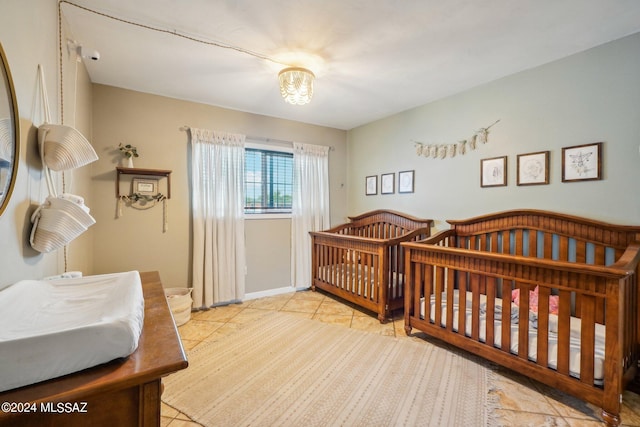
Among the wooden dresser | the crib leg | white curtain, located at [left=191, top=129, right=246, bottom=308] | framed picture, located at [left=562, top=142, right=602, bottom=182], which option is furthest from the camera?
white curtain, located at [left=191, top=129, right=246, bottom=308]

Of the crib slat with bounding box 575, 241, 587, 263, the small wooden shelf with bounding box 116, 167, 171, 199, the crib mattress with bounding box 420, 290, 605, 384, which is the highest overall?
the small wooden shelf with bounding box 116, 167, 171, 199

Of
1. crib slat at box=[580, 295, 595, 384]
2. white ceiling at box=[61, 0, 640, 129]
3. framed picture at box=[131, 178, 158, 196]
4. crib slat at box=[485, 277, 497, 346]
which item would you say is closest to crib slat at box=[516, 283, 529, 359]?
crib slat at box=[485, 277, 497, 346]

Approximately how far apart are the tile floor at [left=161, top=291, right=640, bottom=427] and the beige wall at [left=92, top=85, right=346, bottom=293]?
1.76ft

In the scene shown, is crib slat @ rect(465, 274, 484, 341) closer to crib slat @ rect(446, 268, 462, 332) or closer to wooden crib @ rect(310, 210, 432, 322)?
crib slat @ rect(446, 268, 462, 332)

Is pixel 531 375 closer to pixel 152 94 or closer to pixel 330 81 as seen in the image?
pixel 330 81

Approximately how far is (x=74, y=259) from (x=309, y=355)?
5.84 ft

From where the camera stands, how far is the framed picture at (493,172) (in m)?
2.43

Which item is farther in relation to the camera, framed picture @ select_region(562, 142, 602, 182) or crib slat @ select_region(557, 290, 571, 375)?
framed picture @ select_region(562, 142, 602, 182)

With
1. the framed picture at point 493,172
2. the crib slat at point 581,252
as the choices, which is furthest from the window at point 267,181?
the crib slat at point 581,252

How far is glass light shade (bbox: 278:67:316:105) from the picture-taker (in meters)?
2.12

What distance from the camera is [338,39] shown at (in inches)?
73.2

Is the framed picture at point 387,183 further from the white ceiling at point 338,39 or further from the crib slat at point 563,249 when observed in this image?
the crib slat at point 563,249

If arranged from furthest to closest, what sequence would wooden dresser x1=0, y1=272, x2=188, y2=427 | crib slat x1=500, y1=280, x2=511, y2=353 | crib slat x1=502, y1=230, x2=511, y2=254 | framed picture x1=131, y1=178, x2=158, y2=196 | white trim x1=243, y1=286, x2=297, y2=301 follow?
white trim x1=243, y1=286, x2=297, y2=301 < framed picture x1=131, y1=178, x2=158, y2=196 < crib slat x1=502, y1=230, x2=511, y2=254 < crib slat x1=500, y1=280, x2=511, y2=353 < wooden dresser x1=0, y1=272, x2=188, y2=427

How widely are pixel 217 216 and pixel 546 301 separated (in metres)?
2.92
